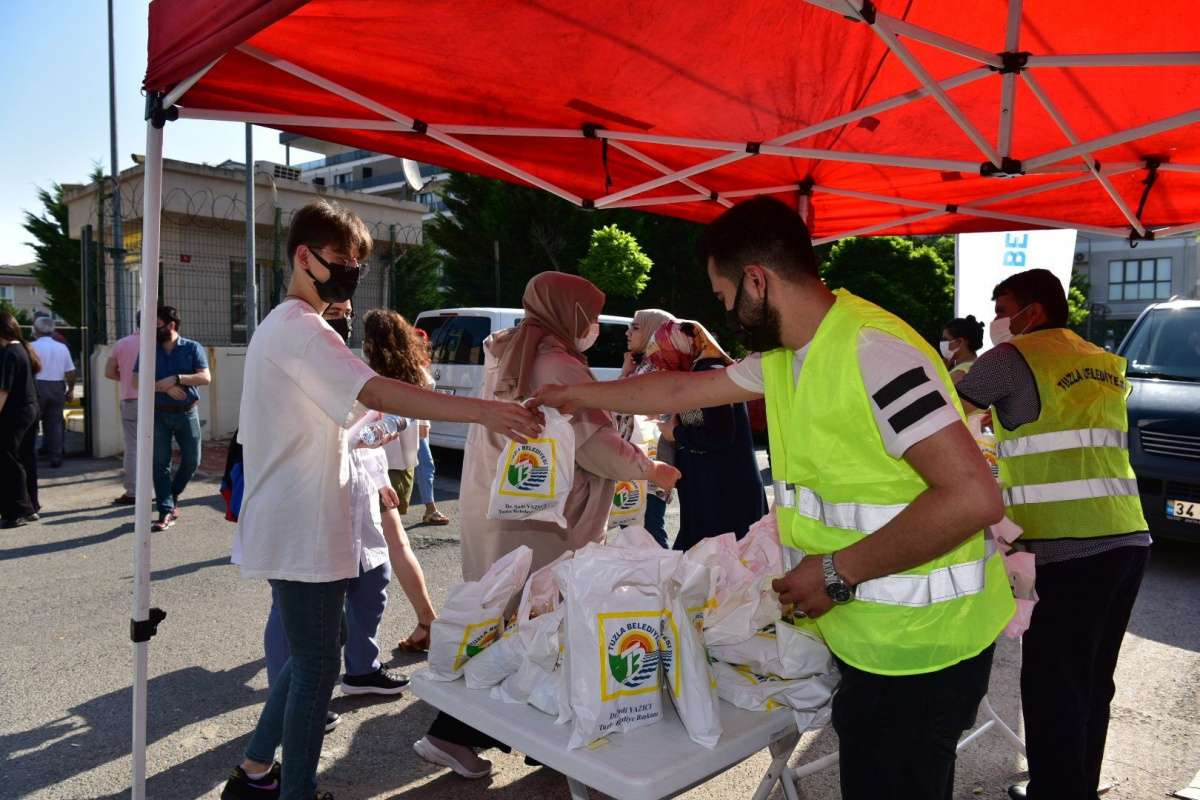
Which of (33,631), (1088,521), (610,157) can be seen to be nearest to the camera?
(1088,521)

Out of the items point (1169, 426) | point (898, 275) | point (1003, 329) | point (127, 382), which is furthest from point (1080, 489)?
point (898, 275)

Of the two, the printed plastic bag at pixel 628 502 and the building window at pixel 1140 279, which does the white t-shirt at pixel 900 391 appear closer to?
the printed plastic bag at pixel 628 502

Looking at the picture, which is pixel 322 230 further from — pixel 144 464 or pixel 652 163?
pixel 652 163

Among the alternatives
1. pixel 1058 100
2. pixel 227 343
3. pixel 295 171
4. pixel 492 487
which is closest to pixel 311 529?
pixel 492 487

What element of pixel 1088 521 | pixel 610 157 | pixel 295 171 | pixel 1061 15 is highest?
pixel 295 171

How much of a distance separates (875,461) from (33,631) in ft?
17.3

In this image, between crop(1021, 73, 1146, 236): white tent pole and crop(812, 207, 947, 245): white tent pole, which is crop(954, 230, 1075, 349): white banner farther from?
crop(1021, 73, 1146, 236): white tent pole

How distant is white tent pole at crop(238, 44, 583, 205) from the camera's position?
2.79 meters

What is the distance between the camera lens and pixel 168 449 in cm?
770

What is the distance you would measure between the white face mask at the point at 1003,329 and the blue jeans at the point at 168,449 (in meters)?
6.62

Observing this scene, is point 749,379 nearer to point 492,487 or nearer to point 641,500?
point 492,487

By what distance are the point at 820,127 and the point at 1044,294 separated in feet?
3.81

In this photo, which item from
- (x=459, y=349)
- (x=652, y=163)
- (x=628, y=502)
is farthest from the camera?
(x=459, y=349)

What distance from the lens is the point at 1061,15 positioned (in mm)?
2902
